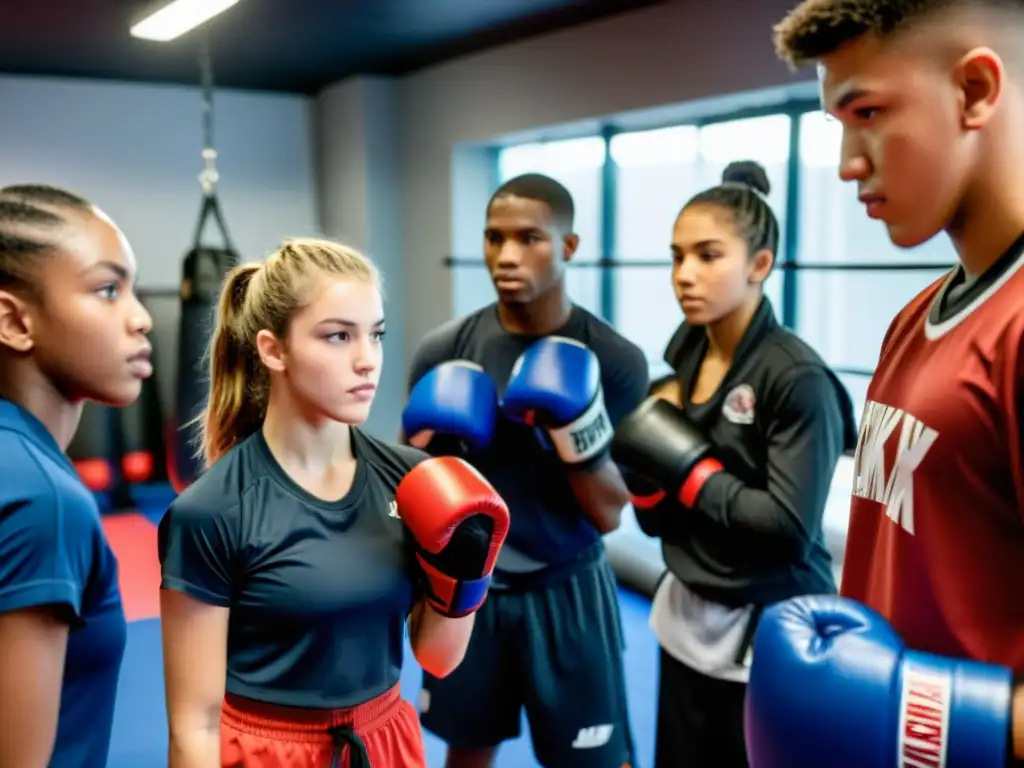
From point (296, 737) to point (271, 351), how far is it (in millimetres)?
570

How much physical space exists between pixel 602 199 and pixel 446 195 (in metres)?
1.36

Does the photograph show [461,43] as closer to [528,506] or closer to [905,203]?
[528,506]

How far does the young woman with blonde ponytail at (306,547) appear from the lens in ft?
4.18

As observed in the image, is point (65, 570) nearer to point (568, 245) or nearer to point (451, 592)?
point (451, 592)

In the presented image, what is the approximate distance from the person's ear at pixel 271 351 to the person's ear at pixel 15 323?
316 mm

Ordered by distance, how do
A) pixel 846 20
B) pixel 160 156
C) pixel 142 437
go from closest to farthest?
pixel 846 20, pixel 142 437, pixel 160 156

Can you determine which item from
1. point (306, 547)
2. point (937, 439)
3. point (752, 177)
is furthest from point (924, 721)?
point (752, 177)

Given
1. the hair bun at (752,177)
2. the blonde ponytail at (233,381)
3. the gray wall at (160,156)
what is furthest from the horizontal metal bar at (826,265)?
the gray wall at (160,156)

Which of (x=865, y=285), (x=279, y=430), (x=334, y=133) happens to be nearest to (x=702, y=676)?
(x=279, y=430)

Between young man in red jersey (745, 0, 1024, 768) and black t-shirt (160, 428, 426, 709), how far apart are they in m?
0.57

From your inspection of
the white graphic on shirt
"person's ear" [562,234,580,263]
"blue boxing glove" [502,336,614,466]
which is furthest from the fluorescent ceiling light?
the white graphic on shirt

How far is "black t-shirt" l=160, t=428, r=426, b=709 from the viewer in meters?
1.28

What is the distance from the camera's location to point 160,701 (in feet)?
10.5

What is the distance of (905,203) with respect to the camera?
39.0 inches
